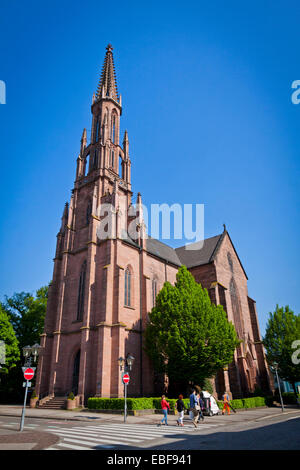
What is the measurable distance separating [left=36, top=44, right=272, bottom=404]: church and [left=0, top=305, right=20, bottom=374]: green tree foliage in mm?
6553

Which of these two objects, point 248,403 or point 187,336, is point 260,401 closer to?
point 248,403

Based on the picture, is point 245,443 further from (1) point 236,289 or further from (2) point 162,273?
(1) point 236,289

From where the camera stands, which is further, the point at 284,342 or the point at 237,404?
the point at 284,342

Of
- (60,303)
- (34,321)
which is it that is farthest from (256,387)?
(34,321)

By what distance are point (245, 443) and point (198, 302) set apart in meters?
18.3

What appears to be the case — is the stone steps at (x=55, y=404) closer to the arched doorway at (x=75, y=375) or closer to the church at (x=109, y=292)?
the church at (x=109, y=292)

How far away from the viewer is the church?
28141mm

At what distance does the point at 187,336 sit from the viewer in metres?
26.4

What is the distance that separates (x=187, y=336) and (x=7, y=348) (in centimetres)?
2273

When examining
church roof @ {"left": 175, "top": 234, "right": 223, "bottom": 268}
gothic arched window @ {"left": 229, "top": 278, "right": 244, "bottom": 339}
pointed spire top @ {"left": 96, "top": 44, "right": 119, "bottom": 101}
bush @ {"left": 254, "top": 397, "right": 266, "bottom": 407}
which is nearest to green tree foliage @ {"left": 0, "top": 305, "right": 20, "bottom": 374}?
church roof @ {"left": 175, "top": 234, "right": 223, "bottom": 268}

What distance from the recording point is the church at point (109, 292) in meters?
28.1

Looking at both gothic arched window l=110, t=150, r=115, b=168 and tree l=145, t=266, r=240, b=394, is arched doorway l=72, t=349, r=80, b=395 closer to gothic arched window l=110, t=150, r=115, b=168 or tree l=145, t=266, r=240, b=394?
tree l=145, t=266, r=240, b=394

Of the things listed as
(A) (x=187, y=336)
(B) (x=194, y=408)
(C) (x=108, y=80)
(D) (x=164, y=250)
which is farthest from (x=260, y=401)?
(C) (x=108, y=80)
